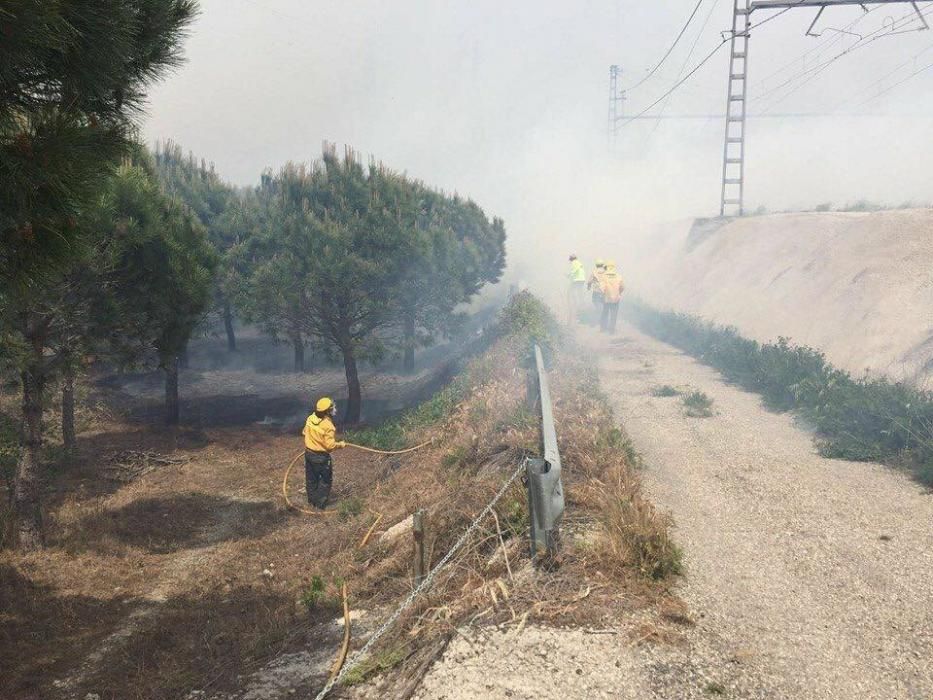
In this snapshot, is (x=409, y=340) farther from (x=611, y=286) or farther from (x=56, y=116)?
(x=56, y=116)

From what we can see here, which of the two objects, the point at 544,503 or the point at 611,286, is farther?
the point at 611,286

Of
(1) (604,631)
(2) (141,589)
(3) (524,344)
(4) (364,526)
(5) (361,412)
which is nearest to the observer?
(1) (604,631)

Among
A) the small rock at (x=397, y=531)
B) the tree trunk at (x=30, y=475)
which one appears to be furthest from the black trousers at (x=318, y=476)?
the tree trunk at (x=30, y=475)

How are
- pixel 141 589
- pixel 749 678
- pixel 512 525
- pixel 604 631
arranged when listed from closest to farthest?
pixel 749 678
pixel 604 631
pixel 512 525
pixel 141 589

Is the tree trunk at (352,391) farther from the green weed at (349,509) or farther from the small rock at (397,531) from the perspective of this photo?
the small rock at (397,531)

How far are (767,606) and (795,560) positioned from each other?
0.98m

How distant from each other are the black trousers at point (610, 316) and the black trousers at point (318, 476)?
11.9 meters

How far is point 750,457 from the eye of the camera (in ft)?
28.7

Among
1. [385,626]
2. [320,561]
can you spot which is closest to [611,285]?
[320,561]

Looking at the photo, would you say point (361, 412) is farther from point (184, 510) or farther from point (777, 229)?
point (777, 229)

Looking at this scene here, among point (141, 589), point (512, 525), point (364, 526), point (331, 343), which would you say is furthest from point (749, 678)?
point (331, 343)

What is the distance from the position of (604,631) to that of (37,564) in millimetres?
8294

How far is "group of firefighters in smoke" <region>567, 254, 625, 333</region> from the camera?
20344mm

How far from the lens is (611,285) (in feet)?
66.6
